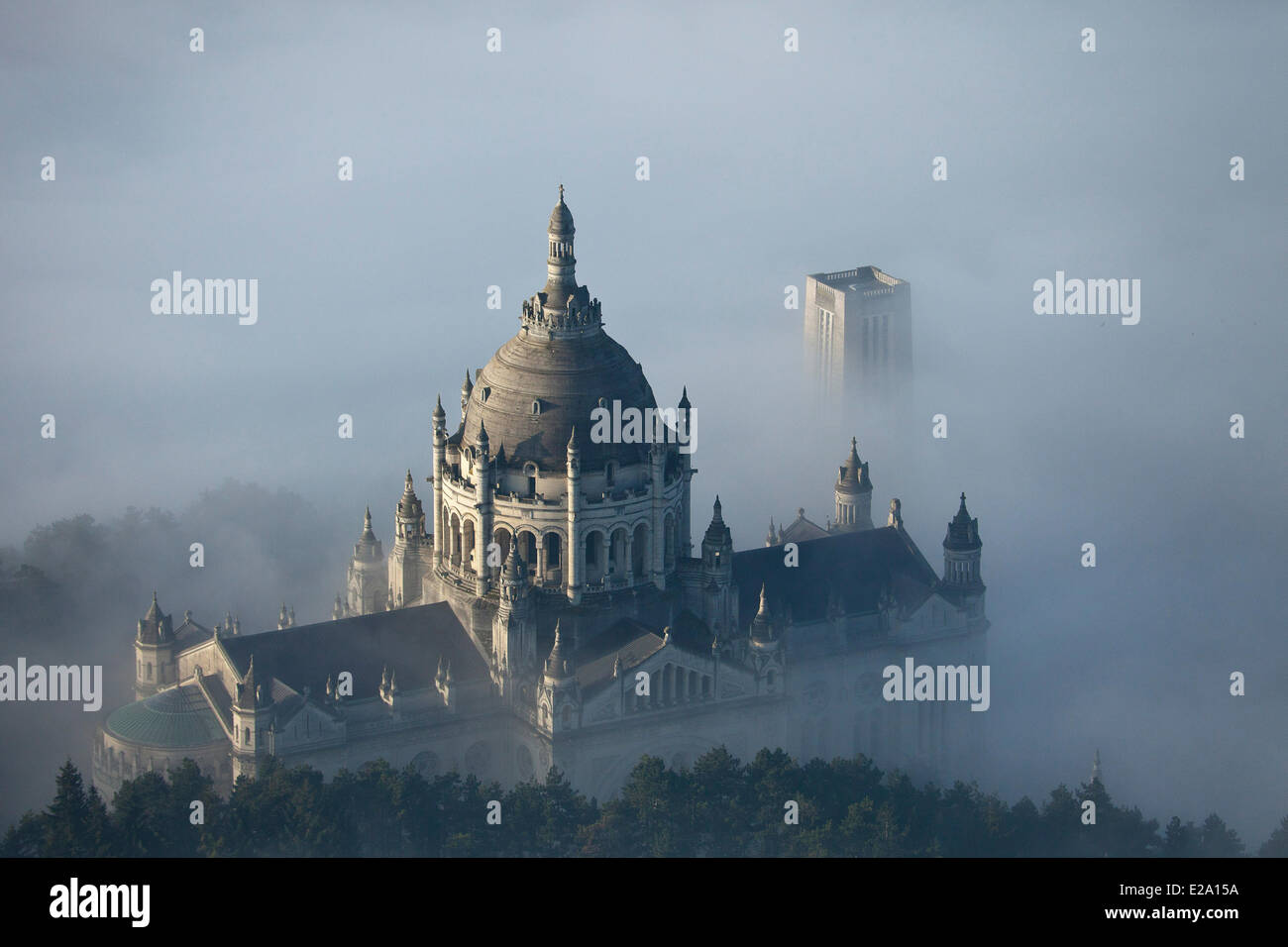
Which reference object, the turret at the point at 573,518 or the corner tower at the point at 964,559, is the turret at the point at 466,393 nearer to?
the turret at the point at 573,518

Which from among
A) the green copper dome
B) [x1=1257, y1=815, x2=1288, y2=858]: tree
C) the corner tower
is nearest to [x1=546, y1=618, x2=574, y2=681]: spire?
the green copper dome

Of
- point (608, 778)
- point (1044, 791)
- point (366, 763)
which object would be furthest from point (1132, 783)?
point (366, 763)

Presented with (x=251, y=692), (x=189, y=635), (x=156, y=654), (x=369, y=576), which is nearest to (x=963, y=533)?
(x=369, y=576)

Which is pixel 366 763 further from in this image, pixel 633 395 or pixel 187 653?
pixel 633 395

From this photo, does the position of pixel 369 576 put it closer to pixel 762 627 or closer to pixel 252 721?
pixel 252 721

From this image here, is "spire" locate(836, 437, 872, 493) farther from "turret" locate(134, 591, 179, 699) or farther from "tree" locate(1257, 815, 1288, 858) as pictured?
"turret" locate(134, 591, 179, 699)

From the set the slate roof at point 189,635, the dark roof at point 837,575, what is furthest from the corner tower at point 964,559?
the slate roof at point 189,635
